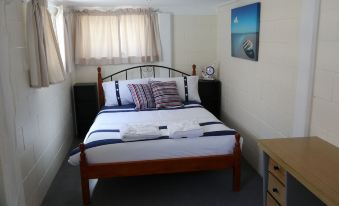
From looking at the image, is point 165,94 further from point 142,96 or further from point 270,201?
point 270,201

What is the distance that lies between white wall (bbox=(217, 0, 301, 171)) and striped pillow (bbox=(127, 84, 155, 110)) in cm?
113

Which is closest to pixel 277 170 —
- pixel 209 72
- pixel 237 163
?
pixel 237 163

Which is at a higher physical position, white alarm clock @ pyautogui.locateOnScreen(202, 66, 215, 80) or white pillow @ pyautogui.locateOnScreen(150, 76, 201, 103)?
white alarm clock @ pyautogui.locateOnScreen(202, 66, 215, 80)

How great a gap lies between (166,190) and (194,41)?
8.59 feet

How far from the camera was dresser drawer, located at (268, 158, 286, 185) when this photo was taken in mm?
1837

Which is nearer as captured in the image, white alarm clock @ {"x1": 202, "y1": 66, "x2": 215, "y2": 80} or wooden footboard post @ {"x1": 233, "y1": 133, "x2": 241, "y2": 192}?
wooden footboard post @ {"x1": 233, "y1": 133, "x2": 241, "y2": 192}

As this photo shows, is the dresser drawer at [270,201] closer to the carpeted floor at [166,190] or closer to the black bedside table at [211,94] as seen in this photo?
the carpeted floor at [166,190]

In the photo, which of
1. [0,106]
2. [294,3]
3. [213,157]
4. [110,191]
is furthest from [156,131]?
[294,3]

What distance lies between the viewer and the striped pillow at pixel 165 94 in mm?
3939

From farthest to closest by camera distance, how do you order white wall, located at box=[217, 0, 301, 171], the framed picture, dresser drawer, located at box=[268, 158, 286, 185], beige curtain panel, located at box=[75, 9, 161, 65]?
beige curtain panel, located at box=[75, 9, 161, 65] → the framed picture → white wall, located at box=[217, 0, 301, 171] → dresser drawer, located at box=[268, 158, 286, 185]

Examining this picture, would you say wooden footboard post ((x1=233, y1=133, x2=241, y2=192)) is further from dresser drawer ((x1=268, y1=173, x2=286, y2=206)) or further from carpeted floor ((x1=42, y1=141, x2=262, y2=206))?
dresser drawer ((x1=268, y1=173, x2=286, y2=206))

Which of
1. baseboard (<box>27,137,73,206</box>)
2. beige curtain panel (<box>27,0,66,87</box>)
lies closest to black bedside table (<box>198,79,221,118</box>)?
baseboard (<box>27,137,73,206</box>)

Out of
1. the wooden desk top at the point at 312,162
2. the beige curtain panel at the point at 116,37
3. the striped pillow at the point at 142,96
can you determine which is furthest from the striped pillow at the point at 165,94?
the wooden desk top at the point at 312,162

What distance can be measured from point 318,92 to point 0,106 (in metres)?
2.14
